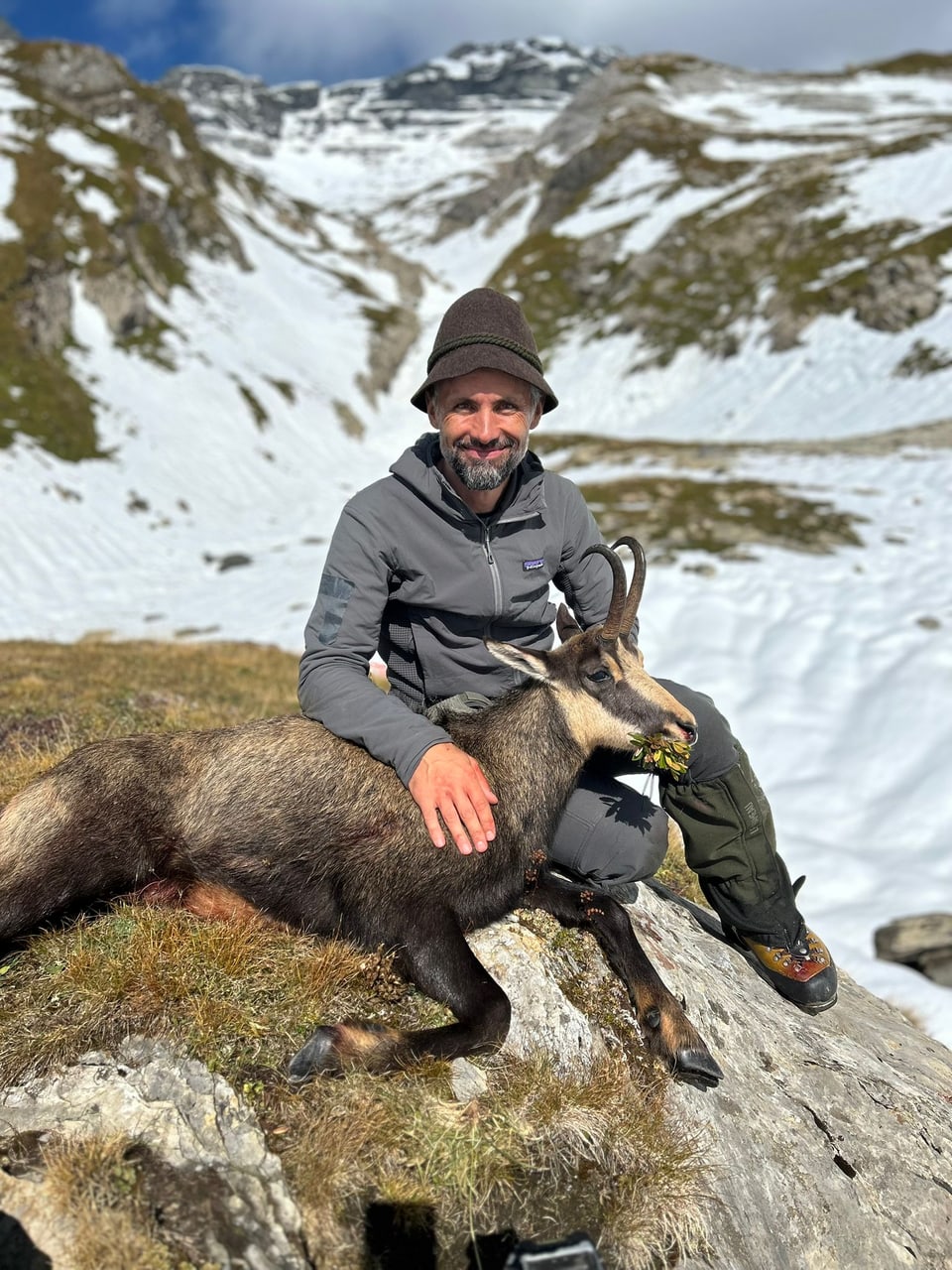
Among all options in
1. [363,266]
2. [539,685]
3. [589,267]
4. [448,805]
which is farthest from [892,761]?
[363,266]

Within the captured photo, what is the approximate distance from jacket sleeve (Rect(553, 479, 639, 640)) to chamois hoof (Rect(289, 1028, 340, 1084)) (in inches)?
130

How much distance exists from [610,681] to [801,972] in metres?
2.55

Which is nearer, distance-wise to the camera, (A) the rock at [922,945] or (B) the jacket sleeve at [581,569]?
(B) the jacket sleeve at [581,569]

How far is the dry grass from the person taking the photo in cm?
327

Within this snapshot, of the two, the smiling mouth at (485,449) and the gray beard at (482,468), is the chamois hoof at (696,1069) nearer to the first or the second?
the gray beard at (482,468)

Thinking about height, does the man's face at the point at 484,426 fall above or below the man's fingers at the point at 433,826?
above

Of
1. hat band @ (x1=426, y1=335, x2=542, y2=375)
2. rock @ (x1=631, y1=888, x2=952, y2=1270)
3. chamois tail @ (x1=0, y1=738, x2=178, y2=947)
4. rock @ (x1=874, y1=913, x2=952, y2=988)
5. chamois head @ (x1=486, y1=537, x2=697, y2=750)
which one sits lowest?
rock @ (x1=874, y1=913, x2=952, y2=988)

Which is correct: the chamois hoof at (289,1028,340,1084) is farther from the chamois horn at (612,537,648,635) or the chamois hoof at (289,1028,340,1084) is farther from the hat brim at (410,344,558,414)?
the hat brim at (410,344,558,414)

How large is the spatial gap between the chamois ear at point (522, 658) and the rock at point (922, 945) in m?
7.12

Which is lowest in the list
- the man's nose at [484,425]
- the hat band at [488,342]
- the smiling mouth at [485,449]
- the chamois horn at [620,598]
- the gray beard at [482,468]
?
the chamois horn at [620,598]

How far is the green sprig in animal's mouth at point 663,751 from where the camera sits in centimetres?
484

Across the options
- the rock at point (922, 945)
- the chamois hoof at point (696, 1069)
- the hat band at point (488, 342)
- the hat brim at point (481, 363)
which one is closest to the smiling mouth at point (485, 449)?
the hat brim at point (481, 363)

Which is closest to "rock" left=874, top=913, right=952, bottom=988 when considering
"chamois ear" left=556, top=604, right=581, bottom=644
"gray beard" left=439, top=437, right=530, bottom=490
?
"chamois ear" left=556, top=604, right=581, bottom=644

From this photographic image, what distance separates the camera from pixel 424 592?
17.8 ft
